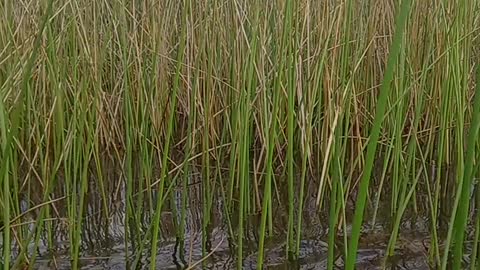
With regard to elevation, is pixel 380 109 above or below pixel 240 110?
above

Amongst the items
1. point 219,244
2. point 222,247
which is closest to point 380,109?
point 219,244

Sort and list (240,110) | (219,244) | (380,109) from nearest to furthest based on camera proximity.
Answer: (380,109) < (219,244) < (240,110)

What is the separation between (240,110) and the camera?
141 centimetres

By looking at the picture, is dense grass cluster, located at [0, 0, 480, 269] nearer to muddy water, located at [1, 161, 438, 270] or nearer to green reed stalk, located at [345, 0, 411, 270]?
muddy water, located at [1, 161, 438, 270]

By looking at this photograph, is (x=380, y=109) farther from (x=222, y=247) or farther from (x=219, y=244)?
(x=222, y=247)

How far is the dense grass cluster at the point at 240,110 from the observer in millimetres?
1362

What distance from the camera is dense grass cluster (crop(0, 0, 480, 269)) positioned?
1.36 metres

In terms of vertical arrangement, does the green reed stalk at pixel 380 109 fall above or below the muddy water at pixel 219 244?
above

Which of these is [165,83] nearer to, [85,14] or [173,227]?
[85,14]

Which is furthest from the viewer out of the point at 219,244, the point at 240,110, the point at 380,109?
the point at 240,110

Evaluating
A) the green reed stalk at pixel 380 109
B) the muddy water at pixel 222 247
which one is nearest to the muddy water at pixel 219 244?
Result: the muddy water at pixel 222 247

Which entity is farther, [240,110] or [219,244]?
[240,110]

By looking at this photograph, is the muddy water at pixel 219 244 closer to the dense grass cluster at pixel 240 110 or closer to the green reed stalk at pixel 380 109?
the dense grass cluster at pixel 240 110

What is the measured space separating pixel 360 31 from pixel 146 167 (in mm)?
722
